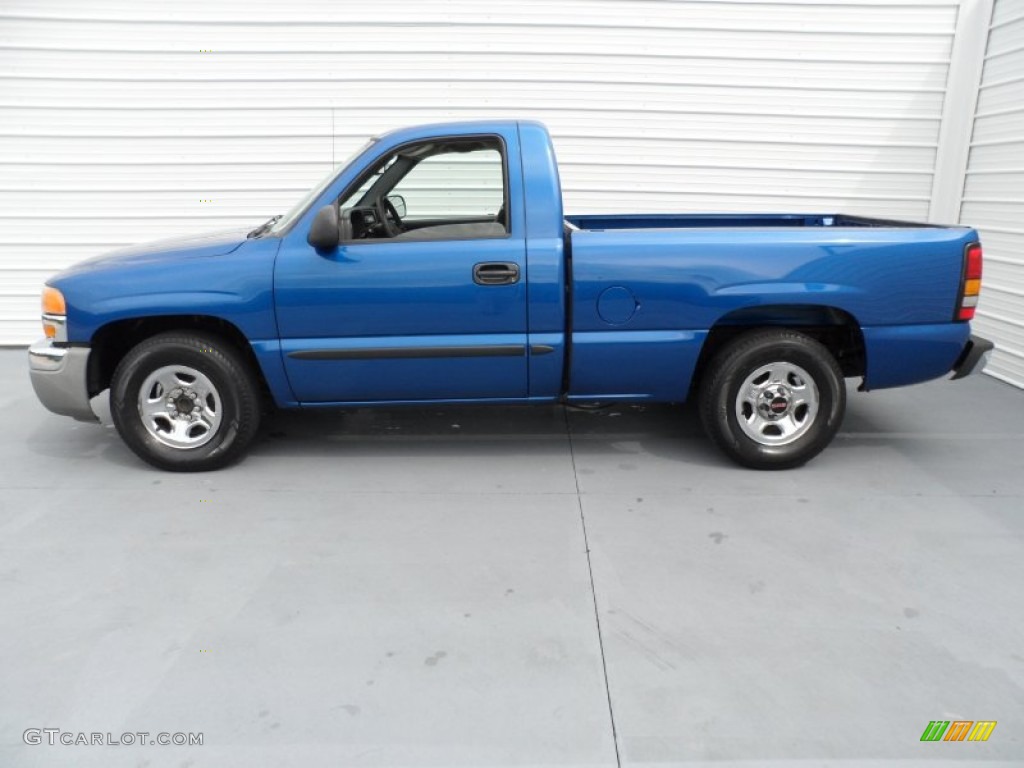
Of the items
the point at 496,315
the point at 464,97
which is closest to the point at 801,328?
the point at 496,315

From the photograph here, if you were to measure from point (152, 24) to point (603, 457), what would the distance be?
5.65m

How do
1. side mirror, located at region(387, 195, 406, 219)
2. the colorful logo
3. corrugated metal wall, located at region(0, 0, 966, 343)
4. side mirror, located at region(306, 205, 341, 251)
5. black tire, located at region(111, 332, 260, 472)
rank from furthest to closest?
1. corrugated metal wall, located at region(0, 0, 966, 343)
2. side mirror, located at region(387, 195, 406, 219)
3. black tire, located at region(111, 332, 260, 472)
4. side mirror, located at region(306, 205, 341, 251)
5. the colorful logo

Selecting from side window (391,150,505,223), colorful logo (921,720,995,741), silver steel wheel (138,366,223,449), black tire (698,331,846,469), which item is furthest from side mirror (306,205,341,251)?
colorful logo (921,720,995,741)

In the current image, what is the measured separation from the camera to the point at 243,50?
7.10 meters

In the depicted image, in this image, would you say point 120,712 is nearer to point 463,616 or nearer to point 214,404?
point 463,616

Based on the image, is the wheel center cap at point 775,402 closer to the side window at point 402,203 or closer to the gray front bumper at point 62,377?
the side window at point 402,203

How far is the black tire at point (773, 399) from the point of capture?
4391mm

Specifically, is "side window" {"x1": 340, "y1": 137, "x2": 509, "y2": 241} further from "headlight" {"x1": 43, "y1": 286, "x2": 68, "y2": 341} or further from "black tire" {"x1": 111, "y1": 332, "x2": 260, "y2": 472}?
"headlight" {"x1": 43, "y1": 286, "x2": 68, "y2": 341}

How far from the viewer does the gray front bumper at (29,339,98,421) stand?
4.36 metres

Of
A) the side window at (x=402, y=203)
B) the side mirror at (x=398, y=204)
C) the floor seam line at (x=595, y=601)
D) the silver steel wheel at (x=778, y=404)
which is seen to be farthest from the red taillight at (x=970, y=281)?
the side mirror at (x=398, y=204)

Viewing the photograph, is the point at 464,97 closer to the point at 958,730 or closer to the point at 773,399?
the point at 773,399

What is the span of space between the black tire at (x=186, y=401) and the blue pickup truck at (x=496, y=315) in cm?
1

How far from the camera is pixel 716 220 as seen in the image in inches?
233

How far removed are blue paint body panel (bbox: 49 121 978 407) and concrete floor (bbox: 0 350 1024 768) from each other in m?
0.67
